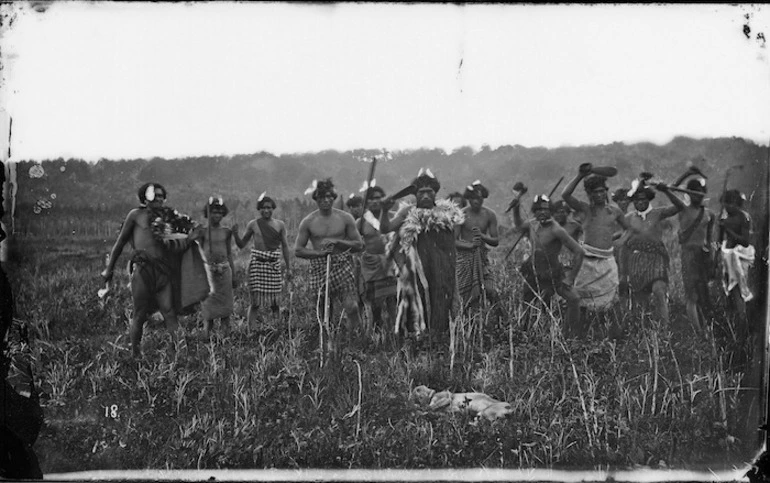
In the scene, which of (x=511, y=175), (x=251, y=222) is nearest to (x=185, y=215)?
(x=251, y=222)

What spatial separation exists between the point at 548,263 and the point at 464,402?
3.92ft

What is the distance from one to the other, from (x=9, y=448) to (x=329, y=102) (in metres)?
3.44

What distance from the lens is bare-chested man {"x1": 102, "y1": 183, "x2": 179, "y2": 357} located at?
4.18 meters

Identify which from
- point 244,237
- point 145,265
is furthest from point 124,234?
point 244,237

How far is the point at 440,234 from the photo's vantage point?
430 centimetres

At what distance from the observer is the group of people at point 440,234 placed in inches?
165

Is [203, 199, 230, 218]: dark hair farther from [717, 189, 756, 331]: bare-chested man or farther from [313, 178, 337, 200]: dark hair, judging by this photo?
[717, 189, 756, 331]: bare-chested man

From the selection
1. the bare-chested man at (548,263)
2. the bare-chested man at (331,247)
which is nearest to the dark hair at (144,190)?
the bare-chested man at (331,247)

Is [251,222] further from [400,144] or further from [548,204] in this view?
[548,204]

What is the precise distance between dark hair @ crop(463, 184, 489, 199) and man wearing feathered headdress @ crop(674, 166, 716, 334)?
1390 millimetres

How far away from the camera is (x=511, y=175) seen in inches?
164

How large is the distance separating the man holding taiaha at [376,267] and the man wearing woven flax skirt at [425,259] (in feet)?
0.16

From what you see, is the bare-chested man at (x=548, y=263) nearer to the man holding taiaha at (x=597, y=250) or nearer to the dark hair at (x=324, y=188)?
the man holding taiaha at (x=597, y=250)

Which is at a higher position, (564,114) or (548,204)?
(564,114)
